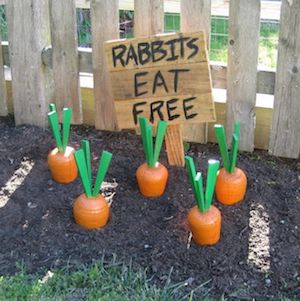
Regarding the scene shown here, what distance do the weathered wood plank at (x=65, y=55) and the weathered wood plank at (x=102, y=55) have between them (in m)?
0.14

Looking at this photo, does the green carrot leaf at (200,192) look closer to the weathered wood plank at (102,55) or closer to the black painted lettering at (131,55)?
the black painted lettering at (131,55)

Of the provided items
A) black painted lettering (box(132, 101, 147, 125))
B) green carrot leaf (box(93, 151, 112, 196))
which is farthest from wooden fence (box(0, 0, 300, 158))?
green carrot leaf (box(93, 151, 112, 196))

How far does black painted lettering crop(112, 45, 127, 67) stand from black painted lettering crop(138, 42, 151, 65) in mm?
86

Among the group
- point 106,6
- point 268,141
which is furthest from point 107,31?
point 268,141

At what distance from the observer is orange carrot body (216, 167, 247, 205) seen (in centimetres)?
322

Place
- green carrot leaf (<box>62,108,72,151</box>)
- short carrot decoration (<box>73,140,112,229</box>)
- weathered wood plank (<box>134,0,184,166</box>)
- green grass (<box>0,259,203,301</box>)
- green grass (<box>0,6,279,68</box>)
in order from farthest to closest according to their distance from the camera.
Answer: green grass (<box>0,6,279,68</box>) < weathered wood plank (<box>134,0,184,166</box>) < green carrot leaf (<box>62,108,72,151</box>) < short carrot decoration (<box>73,140,112,229</box>) < green grass (<box>0,259,203,301</box>)

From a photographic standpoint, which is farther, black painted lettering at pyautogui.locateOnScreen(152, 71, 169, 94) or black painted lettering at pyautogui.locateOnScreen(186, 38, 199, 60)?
black painted lettering at pyautogui.locateOnScreen(152, 71, 169, 94)

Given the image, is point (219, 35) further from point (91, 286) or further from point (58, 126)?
point (91, 286)

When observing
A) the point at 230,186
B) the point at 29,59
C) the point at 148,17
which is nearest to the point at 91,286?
the point at 230,186

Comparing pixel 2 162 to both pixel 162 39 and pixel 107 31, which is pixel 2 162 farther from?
pixel 162 39

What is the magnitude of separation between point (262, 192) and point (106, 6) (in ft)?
4.64

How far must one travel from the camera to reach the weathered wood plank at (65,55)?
380 centimetres

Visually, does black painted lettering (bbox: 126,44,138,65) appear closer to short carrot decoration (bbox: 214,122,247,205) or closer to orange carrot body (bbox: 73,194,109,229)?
short carrot decoration (bbox: 214,122,247,205)

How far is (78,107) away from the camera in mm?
4031
